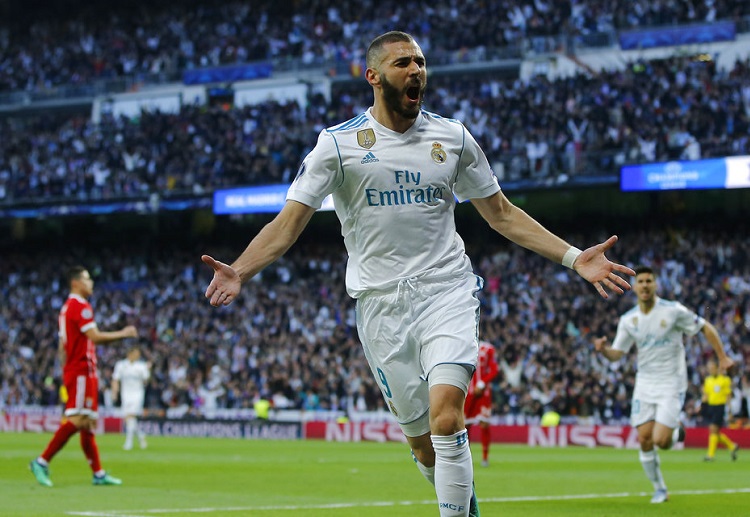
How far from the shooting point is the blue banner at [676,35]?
38844mm

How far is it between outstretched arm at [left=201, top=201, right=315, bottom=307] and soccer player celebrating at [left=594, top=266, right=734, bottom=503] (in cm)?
745

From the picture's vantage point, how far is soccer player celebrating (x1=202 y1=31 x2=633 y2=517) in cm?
695

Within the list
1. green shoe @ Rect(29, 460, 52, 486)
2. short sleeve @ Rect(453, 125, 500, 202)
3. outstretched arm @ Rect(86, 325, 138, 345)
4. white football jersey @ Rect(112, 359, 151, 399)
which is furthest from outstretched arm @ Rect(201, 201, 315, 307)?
white football jersey @ Rect(112, 359, 151, 399)

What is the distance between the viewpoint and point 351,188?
23.6 ft

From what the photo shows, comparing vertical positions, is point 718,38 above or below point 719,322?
above

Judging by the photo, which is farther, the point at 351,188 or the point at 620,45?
the point at 620,45

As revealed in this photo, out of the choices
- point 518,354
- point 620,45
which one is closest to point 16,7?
point 620,45

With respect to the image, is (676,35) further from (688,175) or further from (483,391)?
(483,391)

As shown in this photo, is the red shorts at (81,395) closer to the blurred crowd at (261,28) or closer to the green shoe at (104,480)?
the green shoe at (104,480)

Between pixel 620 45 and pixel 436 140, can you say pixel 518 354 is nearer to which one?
pixel 620 45

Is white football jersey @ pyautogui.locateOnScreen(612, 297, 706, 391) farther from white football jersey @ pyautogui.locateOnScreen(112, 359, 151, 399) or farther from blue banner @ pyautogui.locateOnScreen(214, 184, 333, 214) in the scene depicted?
blue banner @ pyautogui.locateOnScreen(214, 184, 333, 214)

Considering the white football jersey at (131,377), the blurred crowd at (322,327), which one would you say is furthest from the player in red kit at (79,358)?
the blurred crowd at (322,327)

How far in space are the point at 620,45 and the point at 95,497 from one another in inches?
1208

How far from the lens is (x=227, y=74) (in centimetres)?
4831
